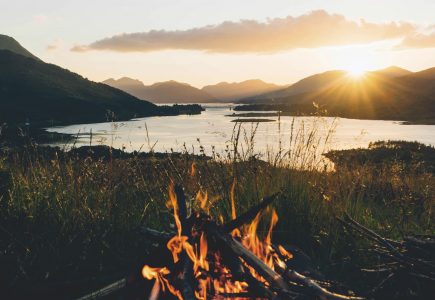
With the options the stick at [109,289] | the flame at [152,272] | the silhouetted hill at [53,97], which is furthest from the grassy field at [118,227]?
the silhouetted hill at [53,97]

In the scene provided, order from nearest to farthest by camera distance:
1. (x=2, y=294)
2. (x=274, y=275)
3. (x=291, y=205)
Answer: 1. (x=274, y=275)
2. (x=2, y=294)
3. (x=291, y=205)

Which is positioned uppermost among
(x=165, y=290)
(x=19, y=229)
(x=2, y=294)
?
(x=165, y=290)

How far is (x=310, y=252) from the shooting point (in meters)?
5.56

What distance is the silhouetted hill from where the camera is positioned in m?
101

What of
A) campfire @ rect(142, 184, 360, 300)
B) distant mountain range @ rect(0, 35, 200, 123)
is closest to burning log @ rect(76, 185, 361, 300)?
campfire @ rect(142, 184, 360, 300)

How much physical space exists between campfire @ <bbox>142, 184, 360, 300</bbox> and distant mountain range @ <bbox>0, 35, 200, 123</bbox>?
81178 millimetres

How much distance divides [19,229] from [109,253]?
128cm

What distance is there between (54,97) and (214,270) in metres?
123

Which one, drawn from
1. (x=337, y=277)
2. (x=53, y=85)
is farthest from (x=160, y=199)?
(x=53, y=85)

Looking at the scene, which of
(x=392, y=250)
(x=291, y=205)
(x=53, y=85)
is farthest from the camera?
(x=53, y=85)

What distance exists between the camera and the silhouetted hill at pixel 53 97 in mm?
100938

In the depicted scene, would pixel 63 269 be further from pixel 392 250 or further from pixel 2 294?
pixel 392 250

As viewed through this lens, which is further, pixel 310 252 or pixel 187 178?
pixel 187 178

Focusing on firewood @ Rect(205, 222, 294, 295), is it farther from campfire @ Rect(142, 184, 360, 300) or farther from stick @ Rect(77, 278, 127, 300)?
stick @ Rect(77, 278, 127, 300)
